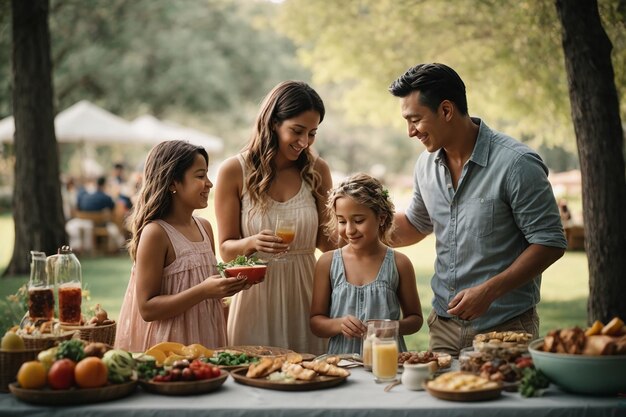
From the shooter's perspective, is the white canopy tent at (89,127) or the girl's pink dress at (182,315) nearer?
the girl's pink dress at (182,315)

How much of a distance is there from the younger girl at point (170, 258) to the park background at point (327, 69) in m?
1.84

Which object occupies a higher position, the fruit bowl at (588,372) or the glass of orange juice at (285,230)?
the glass of orange juice at (285,230)

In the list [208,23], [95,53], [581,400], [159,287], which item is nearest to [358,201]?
[159,287]

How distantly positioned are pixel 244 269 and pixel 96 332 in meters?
0.83

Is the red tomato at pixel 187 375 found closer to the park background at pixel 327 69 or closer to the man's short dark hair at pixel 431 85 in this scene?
the man's short dark hair at pixel 431 85

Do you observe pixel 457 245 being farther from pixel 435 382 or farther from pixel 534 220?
pixel 435 382

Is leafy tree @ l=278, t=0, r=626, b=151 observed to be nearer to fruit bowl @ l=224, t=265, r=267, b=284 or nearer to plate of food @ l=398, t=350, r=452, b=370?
fruit bowl @ l=224, t=265, r=267, b=284

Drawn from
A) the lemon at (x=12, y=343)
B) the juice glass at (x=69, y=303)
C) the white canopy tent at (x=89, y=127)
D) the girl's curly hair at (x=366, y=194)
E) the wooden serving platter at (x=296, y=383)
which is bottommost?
the wooden serving platter at (x=296, y=383)

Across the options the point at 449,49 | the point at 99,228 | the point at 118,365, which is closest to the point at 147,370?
the point at 118,365

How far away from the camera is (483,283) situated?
388 cm

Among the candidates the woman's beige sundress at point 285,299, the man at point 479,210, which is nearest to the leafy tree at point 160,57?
the woman's beige sundress at point 285,299

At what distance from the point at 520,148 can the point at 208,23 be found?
32801 millimetres

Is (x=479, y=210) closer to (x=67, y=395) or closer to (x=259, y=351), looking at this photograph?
(x=259, y=351)

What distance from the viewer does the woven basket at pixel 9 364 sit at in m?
3.29
